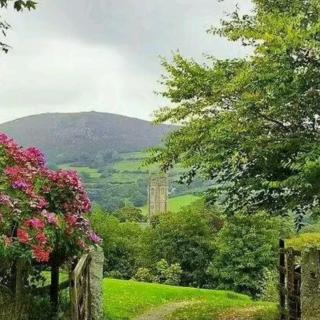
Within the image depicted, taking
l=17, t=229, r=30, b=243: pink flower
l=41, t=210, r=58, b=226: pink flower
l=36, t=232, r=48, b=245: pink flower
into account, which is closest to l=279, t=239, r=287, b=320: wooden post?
l=41, t=210, r=58, b=226: pink flower

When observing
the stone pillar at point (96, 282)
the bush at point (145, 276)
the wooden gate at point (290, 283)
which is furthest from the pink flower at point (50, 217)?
the bush at point (145, 276)

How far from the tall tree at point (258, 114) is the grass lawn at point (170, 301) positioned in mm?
3897

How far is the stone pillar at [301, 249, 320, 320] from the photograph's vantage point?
12.7m

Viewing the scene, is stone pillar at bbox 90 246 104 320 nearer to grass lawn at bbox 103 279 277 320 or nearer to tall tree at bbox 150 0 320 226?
tall tree at bbox 150 0 320 226

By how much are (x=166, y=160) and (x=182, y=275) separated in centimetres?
4117

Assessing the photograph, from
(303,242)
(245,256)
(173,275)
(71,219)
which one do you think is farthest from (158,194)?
(71,219)

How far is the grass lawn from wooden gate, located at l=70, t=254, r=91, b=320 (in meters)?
5.56

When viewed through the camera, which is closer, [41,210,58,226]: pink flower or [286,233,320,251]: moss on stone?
[41,210,58,226]: pink flower

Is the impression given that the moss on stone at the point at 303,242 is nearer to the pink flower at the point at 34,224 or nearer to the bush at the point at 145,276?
the pink flower at the point at 34,224

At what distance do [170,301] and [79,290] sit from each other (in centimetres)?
1684

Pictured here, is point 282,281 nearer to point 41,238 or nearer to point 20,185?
point 41,238

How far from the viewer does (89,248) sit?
11031mm

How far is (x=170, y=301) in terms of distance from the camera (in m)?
26.2

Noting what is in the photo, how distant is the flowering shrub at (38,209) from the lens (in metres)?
8.93
